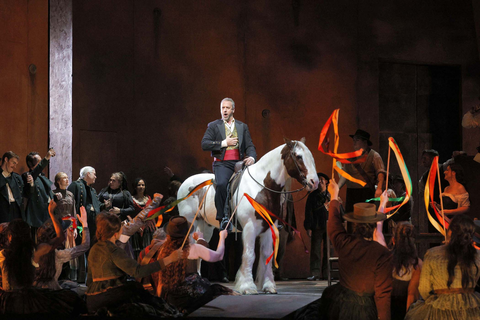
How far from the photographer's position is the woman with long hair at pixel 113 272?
4.13 meters

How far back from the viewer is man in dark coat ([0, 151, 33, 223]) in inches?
295

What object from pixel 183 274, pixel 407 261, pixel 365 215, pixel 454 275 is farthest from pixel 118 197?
pixel 454 275

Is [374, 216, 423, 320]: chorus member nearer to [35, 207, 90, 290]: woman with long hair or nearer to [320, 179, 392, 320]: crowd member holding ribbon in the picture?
[320, 179, 392, 320]: crowd member holding ribbon

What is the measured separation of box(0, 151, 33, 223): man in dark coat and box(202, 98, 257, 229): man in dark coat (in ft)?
8.74

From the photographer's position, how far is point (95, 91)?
9148mm

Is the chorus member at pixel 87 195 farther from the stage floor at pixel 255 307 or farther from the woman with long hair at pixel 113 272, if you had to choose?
the woman with long hair at pixel 113 272

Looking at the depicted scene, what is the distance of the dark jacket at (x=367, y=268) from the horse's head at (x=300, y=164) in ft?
8.40

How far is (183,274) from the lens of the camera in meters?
4.68

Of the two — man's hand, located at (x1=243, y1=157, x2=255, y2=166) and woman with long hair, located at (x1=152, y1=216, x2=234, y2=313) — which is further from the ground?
man's hand, located at (x1=243, y1=157, x2=255, y2=166)

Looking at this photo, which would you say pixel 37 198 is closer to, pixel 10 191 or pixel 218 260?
pixel 10 191

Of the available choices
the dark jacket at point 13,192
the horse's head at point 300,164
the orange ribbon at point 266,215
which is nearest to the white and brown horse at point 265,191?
the horse's head at point 300,164

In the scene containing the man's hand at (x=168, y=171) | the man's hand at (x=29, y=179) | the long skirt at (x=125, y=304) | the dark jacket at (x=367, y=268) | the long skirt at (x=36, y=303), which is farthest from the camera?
the man's hand at (x=168, y=171)

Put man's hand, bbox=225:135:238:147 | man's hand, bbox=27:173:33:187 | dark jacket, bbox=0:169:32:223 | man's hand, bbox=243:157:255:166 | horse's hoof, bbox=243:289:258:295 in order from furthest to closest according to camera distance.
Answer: man's hand, bbox=27:173:33:187
dark jacket, bbox=0:169:32:223
man's hand, bbox=225:135:238:147
man's hand, bbox=243:157:255:166
horse's hoof, bbox=243:289:258:295

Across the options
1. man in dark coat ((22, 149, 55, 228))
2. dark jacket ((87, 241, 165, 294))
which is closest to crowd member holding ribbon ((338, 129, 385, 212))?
dark jacket ((87, 241, 165, 294))
